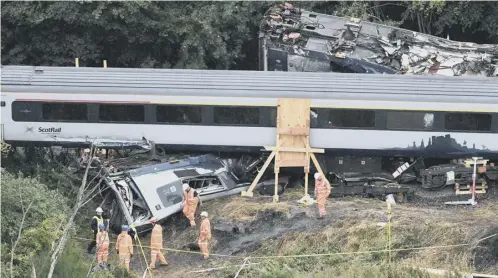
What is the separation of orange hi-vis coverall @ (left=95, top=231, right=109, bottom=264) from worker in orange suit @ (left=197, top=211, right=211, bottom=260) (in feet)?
5.44

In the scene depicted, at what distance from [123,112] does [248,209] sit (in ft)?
12.1

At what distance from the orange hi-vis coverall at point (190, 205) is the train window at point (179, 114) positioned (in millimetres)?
2288

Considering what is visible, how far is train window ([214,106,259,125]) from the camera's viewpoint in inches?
722

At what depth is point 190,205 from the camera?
16.6 m

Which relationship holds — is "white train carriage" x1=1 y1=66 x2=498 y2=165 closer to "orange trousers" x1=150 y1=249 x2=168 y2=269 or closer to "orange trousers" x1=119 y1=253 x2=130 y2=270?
"orange trousers" x1=150 y1=249 x2=168 y2=269

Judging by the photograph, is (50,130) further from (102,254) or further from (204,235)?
(204,235)

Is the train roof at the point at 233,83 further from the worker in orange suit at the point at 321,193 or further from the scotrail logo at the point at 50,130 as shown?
the worker in orange suit at the point at 321,193

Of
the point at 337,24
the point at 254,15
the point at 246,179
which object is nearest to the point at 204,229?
the point at 246,179

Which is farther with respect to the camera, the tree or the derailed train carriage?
the derailed train carriage

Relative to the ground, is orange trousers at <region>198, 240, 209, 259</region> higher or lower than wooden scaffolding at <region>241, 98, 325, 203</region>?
lower

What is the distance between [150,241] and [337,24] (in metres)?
9.05

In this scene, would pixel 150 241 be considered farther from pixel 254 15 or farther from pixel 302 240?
pixel 254 15

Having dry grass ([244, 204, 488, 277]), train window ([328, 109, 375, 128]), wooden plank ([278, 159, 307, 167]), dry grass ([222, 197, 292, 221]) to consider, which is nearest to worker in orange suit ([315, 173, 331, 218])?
dry grass ([244, 204, 488, 277])

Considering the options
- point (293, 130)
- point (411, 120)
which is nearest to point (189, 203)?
point (293, 130)
